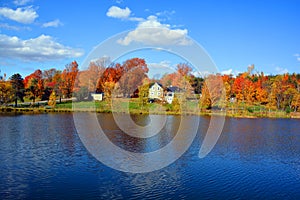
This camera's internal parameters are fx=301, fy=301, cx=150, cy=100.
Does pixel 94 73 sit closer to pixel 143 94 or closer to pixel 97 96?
pixel 97 96

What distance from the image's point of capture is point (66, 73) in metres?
63.8

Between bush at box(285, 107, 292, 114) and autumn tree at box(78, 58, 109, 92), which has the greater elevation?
autumn tree at box(78, 58, 109, 92)

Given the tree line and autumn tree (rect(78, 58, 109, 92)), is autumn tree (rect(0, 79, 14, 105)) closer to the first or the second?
the tree line

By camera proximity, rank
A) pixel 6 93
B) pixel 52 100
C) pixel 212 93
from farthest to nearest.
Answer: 1. pixel 212 93
2. pixel 52 100
3. pixel 6 93

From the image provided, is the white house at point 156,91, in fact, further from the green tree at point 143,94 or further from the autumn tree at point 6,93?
the autumn tree at point 6,93

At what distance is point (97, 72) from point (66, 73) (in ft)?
37.7

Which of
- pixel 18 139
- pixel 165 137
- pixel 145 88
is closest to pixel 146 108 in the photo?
pixel 145 88

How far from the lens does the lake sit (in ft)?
39.1

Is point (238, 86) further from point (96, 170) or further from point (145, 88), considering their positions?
point (96, 170)

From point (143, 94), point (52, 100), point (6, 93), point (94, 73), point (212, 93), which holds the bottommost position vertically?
point (52, 100)

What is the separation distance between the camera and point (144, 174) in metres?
14.4

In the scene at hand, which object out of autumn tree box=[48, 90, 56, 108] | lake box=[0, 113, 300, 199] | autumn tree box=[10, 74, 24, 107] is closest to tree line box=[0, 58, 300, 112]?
autumn tree box=[10, 74, 24, 107]

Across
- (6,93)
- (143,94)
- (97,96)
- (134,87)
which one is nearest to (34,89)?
(6,93)

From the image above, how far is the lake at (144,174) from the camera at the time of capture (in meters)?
11.9
